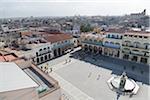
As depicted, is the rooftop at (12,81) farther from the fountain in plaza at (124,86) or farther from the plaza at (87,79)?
the fountain in plaza at (124,86)

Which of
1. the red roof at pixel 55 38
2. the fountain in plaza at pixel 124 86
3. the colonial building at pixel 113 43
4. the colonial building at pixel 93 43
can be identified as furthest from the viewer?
the colonial building at pixel 93 43

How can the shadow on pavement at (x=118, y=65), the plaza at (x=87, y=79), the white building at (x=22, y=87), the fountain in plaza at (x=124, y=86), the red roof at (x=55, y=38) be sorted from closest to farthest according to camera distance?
the white building at (x=22, y=87) → the plaza at (x=87, y=79) → the fountain in plaza at (x=124, y=86) → the shadow on pavement at (x=118, y=65) → the red roof at (x=55, y=38)

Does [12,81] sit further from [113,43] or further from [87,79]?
[113,43]

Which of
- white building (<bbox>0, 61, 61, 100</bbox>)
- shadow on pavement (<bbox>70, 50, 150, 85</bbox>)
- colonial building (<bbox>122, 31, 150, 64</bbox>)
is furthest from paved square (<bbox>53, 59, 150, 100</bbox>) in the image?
colonial building (<bbox>122, 31, 150, 64</bbox>)

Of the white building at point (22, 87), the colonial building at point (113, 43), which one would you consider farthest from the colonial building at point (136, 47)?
the white building at point (22, 87)

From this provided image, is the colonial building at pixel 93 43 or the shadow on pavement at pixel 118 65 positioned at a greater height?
the colonial building at pixel 93 43

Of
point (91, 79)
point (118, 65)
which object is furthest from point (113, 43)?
point (91, 79)

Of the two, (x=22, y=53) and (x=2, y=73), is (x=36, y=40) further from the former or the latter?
(x=2, y=73)

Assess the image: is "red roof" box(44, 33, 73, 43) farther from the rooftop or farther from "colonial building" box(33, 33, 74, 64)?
the rooftop
